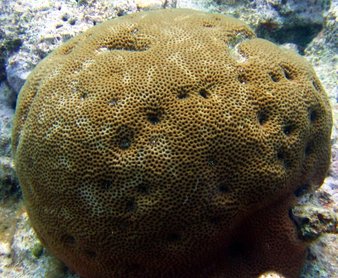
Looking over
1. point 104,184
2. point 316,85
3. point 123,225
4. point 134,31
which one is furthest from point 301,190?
point 134,31

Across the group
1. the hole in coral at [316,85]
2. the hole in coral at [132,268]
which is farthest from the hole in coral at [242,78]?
the hole in coral at [132,268]

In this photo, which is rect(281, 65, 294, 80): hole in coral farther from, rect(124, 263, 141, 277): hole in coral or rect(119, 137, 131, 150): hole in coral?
rect(124, 263, 141, 277): hole in coral

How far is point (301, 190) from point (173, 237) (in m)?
1.51

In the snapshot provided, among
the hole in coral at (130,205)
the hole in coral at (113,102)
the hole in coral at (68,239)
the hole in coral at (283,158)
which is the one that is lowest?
the hole in coral at (68,239)

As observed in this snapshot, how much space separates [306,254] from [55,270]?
9.27ft

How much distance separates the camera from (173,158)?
8.04 feet

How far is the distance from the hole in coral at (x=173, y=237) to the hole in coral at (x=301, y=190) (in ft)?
4.48

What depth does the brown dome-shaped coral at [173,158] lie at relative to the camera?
97.4 inches

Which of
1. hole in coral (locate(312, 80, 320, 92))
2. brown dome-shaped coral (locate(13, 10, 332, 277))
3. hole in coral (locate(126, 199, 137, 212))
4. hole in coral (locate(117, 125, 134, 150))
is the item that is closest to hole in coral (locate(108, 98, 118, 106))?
brown dome-shaped coral (locate(13, 10, 332, 277))

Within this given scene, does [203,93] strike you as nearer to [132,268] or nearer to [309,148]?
[309,148]

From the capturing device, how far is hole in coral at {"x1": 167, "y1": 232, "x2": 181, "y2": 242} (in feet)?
8.21

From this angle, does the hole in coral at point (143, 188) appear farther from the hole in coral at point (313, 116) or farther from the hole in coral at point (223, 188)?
the hole in coral at point (313, 116)

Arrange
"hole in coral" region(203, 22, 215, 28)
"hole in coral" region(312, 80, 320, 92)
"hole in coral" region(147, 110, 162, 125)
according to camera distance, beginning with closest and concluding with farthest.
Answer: "hole in coral" region(147, 110, 162, 125) < "hole in coral" region(312, 80, 320, 92) < "hole in coral" region(203, 22, 215, 28)

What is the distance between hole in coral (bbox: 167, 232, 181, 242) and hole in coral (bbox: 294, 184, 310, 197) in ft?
4.48
